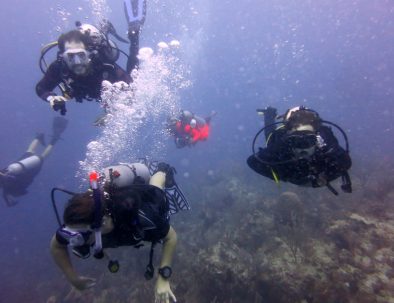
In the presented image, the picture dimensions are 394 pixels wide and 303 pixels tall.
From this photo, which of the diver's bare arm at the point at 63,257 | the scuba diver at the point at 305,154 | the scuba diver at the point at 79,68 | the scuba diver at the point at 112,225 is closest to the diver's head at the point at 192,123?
the scuba diver at the point at 79,68

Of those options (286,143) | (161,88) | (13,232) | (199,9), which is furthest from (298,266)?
(199,9)

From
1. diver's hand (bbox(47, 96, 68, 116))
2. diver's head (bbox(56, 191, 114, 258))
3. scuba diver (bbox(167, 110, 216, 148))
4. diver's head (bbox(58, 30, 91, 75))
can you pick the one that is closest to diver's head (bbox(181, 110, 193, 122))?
scuba diver (bbox(167, 110, 216, 148))

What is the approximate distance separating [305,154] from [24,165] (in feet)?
38.1

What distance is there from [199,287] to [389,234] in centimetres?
544

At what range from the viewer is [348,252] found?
8016mm

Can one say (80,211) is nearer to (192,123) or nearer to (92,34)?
(92,34)

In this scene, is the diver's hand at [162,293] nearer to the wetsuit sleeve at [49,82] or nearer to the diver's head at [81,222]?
the diver's head at [81,222]

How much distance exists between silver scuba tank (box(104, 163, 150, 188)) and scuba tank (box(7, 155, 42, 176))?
885cm

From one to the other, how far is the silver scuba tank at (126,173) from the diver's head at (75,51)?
238 centimetres

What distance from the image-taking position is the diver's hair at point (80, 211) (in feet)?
9.79

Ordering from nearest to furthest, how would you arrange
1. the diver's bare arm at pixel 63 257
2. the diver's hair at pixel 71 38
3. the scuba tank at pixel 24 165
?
the diver's bare arm at pixel 63 257 → the diver's hair at pixel 71 38 → the scuba tank at pixel 24 165

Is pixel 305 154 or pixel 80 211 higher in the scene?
pixel 305 154

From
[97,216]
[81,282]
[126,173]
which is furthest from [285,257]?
[97,216]

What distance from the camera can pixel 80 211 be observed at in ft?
9.82
